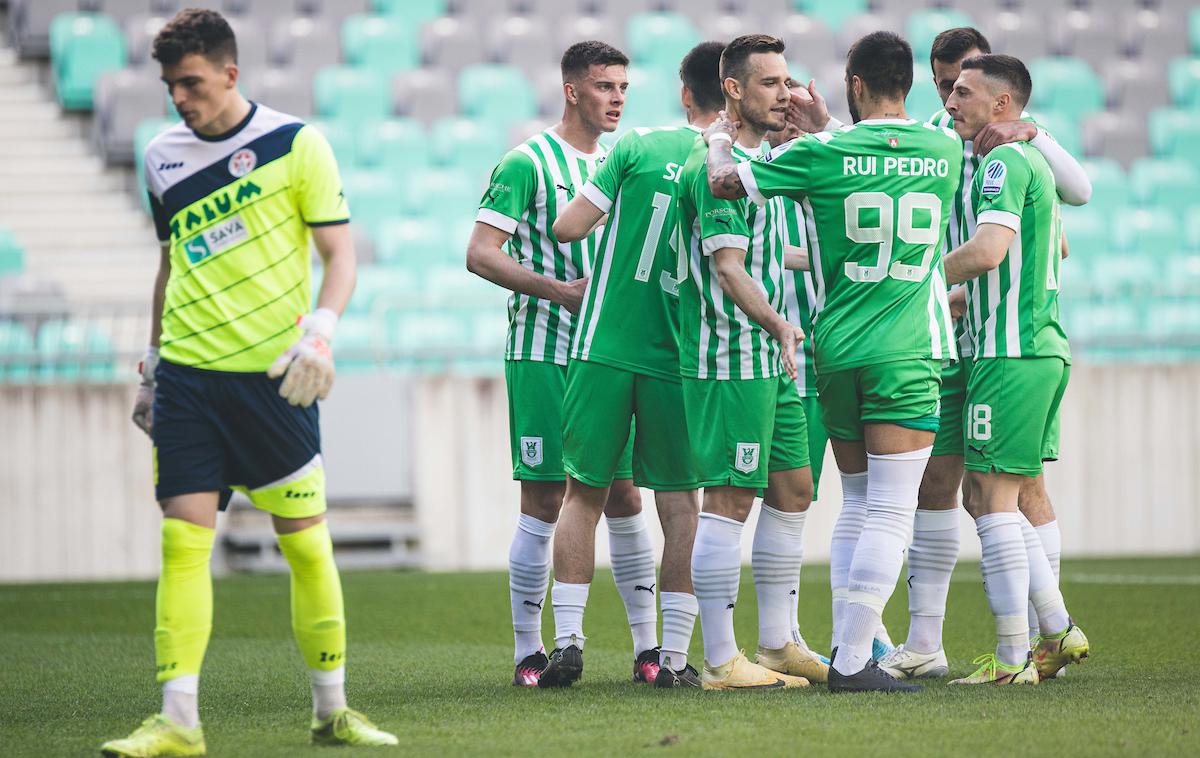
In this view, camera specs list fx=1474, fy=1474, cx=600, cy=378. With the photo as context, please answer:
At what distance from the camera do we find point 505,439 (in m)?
11.2

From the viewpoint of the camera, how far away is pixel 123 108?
47.2 feet

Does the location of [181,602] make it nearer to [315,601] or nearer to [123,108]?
[315,601]

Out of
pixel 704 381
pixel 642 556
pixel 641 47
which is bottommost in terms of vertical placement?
pixel 642 556

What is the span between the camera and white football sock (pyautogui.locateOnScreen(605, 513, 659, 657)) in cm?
564

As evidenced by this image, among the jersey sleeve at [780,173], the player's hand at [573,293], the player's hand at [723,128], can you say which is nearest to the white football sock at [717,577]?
the player's hand at [573,293]

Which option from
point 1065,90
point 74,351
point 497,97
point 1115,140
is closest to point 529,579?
point 74,351

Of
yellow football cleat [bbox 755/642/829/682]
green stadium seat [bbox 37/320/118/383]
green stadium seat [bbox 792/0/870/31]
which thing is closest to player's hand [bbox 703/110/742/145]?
yellow football cleat [bbox 755/642/829/682]

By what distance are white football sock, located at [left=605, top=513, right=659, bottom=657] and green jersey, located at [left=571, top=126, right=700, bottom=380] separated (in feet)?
2.23

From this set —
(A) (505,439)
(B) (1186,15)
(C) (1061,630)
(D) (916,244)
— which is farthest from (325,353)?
(B) (1186,15)

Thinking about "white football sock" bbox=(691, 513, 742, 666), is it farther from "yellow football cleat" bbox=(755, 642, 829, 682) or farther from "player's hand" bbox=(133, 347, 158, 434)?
"player's hand" bbox=(133, 347, 158, 434)

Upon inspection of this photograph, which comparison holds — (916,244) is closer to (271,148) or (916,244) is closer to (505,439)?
(271,148)

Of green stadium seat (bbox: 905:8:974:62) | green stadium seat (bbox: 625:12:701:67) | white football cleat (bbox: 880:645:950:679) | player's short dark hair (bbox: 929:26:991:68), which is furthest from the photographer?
green stadium seat (bbox: 905:8:974:62)

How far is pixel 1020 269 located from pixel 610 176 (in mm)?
1530

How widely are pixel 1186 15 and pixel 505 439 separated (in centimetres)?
1123
